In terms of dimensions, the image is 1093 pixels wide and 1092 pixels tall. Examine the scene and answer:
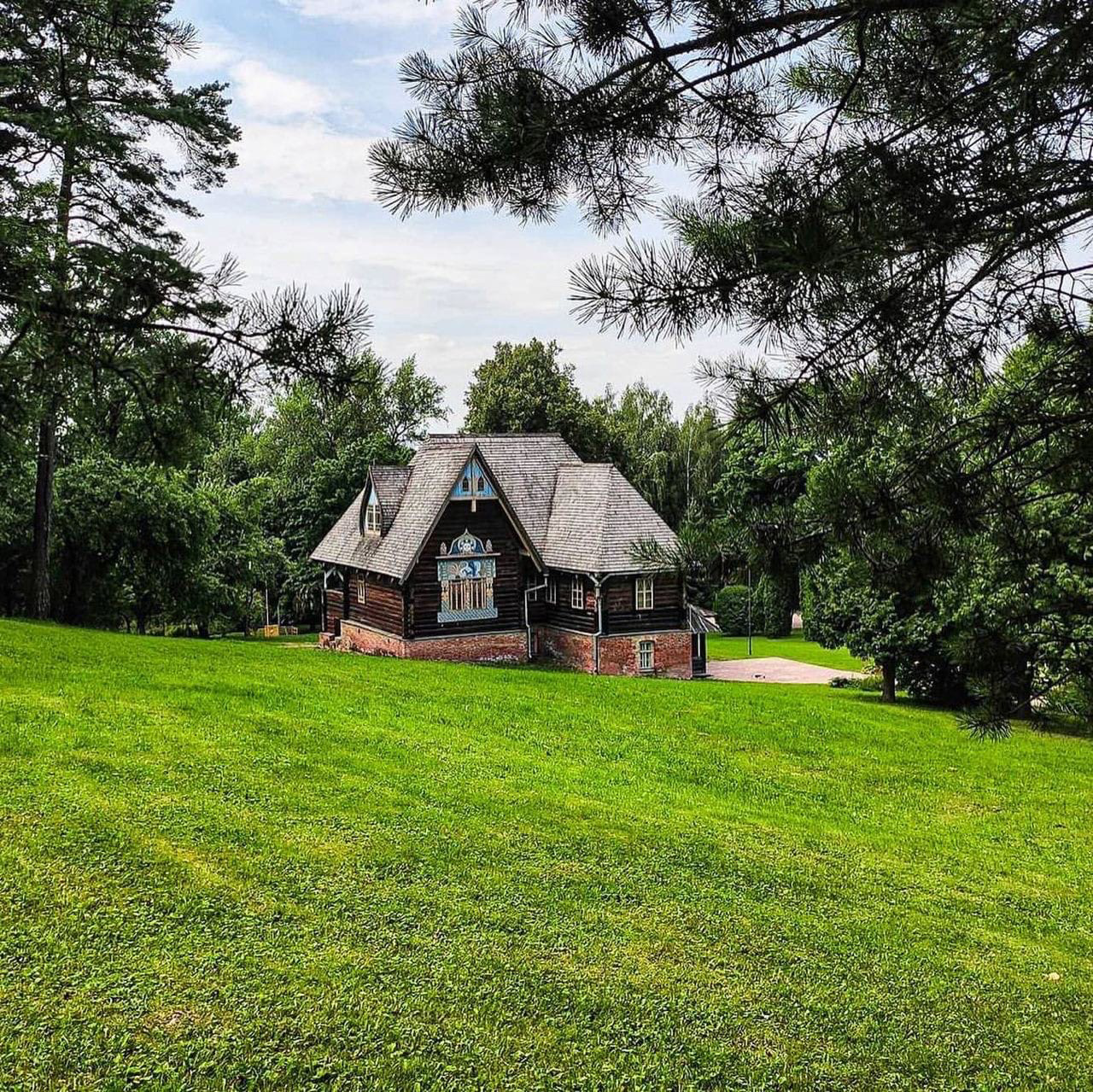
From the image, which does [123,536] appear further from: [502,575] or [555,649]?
[555,649]

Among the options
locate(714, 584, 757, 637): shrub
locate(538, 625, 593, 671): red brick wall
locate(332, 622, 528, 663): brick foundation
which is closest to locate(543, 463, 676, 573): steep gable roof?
locate(538, 625, 593, 671): red brick wall

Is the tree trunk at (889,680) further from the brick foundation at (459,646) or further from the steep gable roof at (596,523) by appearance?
the brick foundation at (459,646)

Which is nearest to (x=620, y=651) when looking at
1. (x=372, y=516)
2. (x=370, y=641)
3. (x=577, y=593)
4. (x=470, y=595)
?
(x=577, y=593)

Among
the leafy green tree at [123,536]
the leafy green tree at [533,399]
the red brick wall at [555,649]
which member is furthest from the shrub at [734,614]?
the leafy green tree at [123,536]

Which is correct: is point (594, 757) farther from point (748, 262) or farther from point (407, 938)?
point (748, 262)

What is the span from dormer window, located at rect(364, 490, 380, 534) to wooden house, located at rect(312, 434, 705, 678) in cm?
5

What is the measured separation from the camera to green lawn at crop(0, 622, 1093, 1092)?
4906mm

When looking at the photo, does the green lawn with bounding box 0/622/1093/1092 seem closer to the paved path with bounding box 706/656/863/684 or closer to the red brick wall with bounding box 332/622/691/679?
the red brick wall with bounding box 332/622/691/679

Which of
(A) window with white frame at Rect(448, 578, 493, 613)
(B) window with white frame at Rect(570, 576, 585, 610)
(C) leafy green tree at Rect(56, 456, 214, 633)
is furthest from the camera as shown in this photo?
(B) window with white frame at Rect(570, 576, 585, 610)

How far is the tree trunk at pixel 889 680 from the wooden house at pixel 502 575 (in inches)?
221

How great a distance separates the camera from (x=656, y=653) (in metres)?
26.4

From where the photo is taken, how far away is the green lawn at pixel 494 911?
491 cm

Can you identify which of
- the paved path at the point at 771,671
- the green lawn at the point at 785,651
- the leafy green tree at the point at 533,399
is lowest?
the paved path at the point at 771,671

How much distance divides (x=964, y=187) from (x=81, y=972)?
620 centimetres
